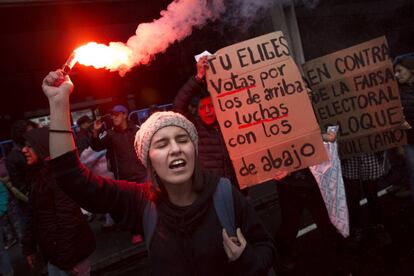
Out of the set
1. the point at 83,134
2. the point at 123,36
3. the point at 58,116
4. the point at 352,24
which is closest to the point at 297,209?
the point at 58,116

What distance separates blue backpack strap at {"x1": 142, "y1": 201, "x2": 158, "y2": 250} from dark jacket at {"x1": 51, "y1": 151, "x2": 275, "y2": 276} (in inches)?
0.8

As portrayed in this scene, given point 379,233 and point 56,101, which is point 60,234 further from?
point 379,233

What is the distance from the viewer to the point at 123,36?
11812 mm

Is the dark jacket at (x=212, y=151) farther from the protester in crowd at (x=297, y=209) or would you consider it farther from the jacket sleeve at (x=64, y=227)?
the jacket sleeve at (x=64, y=227)

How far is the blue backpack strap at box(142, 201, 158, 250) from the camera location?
71.0 inches

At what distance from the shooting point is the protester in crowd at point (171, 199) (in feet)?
5.63

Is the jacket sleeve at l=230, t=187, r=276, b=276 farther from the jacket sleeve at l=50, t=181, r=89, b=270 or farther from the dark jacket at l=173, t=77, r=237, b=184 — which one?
the dark jacket at l=173, t=77, r=237, b=184

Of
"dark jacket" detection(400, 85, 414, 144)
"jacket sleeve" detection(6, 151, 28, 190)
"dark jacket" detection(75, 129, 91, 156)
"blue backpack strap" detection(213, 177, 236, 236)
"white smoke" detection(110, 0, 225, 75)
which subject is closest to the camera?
"blue backpack strap" detection(213, 177, 236, 236)

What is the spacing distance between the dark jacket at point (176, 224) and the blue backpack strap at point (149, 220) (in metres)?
0.02

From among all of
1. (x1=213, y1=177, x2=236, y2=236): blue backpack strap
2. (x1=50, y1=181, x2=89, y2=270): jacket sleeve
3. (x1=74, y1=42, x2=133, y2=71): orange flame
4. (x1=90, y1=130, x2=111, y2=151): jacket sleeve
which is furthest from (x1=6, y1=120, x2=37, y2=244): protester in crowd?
(x1=213, y1=177, x2=236, y2=236): blue backpack strap

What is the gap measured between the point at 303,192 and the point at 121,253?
9.52 feet

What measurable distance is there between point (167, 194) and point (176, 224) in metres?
0.20

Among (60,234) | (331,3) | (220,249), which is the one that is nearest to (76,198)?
(220,249)

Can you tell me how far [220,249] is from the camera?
178 centimetres
